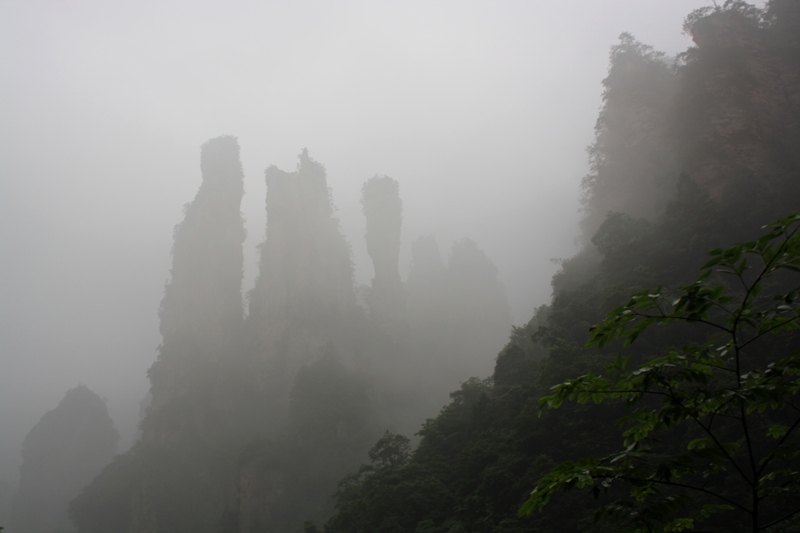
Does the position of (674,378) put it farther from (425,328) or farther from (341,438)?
(425,328)

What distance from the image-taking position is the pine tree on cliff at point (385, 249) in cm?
4688

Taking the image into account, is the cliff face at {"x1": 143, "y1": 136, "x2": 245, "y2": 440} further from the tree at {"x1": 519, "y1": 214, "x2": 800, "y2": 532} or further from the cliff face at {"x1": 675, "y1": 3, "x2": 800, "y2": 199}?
the tree at {"x1": 519, "y1": 214, "x2": 800, "y2": 532}

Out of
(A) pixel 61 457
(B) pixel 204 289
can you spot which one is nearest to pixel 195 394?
(B) pixel 204 289

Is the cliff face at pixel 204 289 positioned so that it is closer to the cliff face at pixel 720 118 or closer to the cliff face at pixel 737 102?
the cliff face at pixel 720 118

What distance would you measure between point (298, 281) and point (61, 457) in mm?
30416

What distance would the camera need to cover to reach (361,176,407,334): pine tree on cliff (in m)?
Answer: 46.9

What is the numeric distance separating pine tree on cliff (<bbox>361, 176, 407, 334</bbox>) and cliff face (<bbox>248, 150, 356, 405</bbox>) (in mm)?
2882

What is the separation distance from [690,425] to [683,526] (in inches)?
336

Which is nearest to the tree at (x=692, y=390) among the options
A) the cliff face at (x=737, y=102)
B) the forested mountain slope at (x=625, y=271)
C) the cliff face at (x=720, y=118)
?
the forested mountain slope at (x=625, y=271)

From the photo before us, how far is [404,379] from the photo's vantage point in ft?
143

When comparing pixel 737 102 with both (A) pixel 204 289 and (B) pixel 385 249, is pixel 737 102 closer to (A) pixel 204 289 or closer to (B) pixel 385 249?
(B) pixel 385 249

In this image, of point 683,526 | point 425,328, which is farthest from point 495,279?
point 683,526

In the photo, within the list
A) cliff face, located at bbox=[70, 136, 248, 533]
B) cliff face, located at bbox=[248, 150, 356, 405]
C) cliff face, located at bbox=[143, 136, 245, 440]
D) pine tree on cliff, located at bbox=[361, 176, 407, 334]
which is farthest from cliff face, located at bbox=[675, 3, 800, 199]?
cliff face, located at bbox=[143, 136, 245, 440]

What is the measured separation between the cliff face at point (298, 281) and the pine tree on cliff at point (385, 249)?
2.88 m
